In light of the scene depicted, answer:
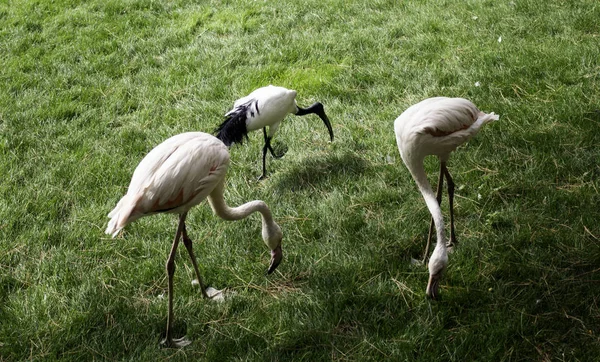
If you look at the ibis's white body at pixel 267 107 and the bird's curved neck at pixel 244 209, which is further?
the ibis's white body at pixel 267 107

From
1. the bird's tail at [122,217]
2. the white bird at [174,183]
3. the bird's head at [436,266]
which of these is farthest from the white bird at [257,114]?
the bird's head at [436,266]

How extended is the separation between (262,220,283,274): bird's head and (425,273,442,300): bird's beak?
874mm

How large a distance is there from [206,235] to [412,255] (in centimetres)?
132

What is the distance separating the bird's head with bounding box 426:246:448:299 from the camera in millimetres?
3100

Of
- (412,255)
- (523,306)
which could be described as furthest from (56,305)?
(523,306)

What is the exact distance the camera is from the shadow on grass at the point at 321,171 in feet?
14.5

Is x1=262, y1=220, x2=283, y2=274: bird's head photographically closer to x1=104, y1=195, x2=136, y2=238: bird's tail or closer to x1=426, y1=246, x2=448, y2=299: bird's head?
x1=104, y1=195, x2=136, y2=238: bird's tail

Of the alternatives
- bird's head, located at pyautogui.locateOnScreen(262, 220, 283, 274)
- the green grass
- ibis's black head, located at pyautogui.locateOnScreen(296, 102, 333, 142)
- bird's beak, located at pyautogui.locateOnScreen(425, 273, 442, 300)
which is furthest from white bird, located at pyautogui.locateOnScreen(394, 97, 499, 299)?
ibis's black head, located at pyautogui.locateOnScreen(296, 102, 333, 142)

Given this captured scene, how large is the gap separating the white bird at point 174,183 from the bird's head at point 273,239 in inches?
0.5

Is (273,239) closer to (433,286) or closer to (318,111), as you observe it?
(433,286)

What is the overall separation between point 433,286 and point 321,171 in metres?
1.54

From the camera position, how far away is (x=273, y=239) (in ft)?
11.5

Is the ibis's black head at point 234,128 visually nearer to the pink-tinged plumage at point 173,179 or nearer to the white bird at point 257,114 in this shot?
the white bird at point 257,114

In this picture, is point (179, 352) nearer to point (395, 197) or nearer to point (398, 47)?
point (395, 197)
